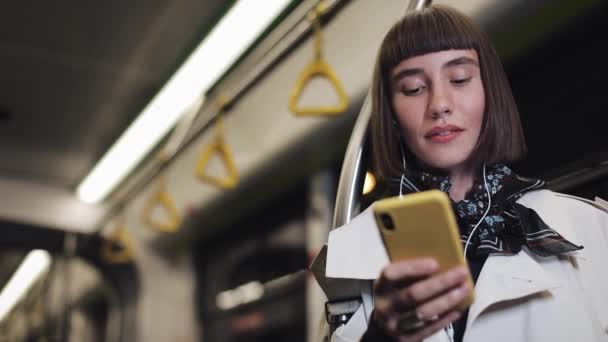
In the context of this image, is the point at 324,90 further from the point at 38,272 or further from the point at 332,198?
the point at 38,272

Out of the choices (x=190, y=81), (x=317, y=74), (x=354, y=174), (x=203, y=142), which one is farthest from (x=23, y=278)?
(x=354, y=174)

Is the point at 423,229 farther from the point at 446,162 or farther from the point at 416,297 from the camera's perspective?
the point at 446,162

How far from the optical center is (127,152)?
4121mm

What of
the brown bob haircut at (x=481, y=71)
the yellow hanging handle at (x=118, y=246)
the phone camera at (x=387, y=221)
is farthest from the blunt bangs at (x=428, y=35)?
the yellow hanging handle at (x=118, y=246)

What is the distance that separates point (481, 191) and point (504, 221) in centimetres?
7

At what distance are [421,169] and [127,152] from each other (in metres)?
3.12

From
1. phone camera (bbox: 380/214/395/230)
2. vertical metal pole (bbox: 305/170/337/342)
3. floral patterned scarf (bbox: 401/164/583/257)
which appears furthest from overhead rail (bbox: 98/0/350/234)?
phone camera (bbox: 380/214/395/230)

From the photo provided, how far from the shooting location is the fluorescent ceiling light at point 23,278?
5.75 metres

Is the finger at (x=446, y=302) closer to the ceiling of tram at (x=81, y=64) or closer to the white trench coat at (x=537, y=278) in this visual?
the white trench coat at (x=537, y=278)

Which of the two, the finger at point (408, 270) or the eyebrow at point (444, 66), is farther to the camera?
the eyebrow at point (444, 66)

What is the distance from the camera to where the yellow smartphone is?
0.85 m


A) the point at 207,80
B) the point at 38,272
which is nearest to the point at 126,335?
the point at 38,272

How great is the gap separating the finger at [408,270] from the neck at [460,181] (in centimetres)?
39

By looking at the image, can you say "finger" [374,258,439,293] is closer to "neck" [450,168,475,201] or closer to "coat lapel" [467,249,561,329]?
"coat lapel" [467,249,561,329]
